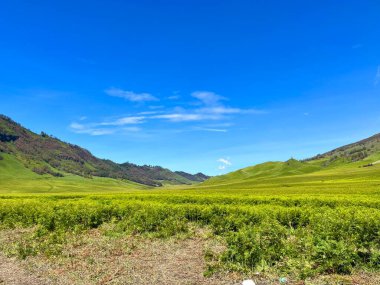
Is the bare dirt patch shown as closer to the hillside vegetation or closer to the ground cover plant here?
the hillside vegetation

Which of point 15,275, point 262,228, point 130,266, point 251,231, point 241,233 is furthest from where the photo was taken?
point 262,228

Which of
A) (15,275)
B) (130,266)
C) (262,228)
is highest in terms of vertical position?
(262,228)

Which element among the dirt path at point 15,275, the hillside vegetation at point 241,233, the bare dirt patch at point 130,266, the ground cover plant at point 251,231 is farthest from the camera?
the dirt path at point 15,275

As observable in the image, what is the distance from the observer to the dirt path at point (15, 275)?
10789 mm

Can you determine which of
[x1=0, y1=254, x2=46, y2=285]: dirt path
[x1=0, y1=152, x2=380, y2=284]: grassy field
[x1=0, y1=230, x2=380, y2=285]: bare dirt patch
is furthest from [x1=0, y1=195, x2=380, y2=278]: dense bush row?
[x1=0, y1=254, x2=46, y2=285]: dirt path

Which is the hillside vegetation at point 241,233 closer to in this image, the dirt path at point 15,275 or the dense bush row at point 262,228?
the dense bush row at point 262,228

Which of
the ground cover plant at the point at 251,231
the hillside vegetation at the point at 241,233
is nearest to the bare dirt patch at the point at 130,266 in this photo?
the hillside vegetation at the point at 241,233

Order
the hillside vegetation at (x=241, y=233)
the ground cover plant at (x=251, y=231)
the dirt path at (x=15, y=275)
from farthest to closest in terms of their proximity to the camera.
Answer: the dirt path at (x=15, y=275) → the ground cover plant at (x=251, y=231) → the hillside vegetation at (x=241, y=233)

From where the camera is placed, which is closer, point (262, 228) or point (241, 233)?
point (241, 233)

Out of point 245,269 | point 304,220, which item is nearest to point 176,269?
point 245,269

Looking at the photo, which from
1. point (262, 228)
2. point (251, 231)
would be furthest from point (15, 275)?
point (262, 228)

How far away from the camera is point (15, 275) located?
11469 millimetres

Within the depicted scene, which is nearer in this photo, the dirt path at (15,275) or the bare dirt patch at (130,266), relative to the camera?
the bare dirt patch at (130,266)

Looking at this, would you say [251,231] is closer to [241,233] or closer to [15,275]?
[241,233]
